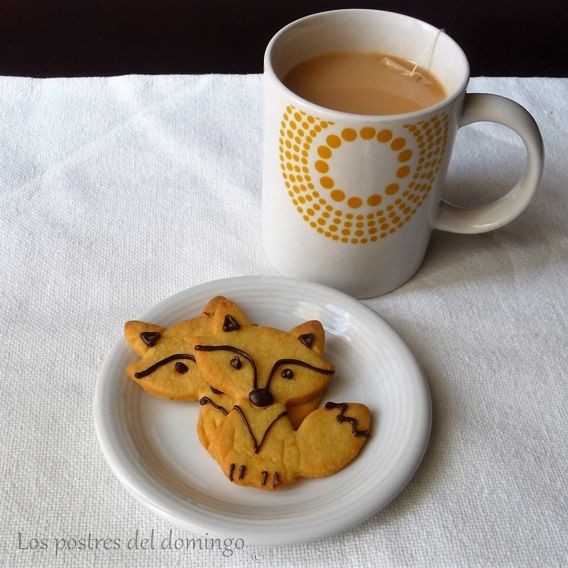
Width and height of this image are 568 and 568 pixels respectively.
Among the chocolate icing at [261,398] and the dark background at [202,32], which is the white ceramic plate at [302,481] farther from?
the dark background at [202,32]

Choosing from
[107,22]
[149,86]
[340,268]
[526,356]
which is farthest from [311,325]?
[107,22]

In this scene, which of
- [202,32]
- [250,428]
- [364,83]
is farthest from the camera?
[202,32]

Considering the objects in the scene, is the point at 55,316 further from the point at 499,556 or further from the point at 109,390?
the point at 499,556

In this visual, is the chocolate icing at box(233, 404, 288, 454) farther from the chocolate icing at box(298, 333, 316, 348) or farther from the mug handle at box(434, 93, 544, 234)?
the mug handle at box(434, 93, 544, 234)

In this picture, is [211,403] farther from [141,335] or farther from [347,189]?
[347,189]

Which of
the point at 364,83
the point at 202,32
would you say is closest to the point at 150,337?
the point at 364,83

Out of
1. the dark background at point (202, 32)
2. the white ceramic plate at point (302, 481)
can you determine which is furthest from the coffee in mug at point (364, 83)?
the dark background at point (202, 32)
